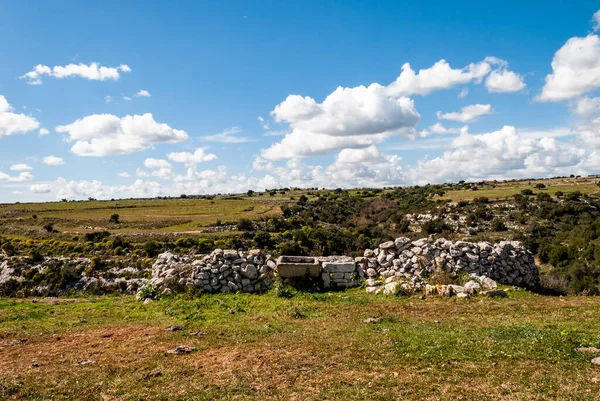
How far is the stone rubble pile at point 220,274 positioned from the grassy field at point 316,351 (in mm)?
2313

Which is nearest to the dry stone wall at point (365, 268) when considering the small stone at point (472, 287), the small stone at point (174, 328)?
the small stone at point (472, 287)

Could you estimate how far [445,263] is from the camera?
55.3 feet

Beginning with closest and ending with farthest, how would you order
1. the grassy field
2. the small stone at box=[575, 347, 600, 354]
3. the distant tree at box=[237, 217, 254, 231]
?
the grassy field, the small stone at box=[575, 347, 600, 354], the distant tree at box=[237, 217, 254, 231]

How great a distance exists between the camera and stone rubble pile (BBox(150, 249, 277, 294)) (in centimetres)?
1683

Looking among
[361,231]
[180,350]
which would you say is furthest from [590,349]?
[361,231]

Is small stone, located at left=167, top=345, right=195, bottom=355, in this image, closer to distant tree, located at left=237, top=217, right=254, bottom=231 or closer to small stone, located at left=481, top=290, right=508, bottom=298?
small stone, located at left=481, top=290, right=508, bottom=298

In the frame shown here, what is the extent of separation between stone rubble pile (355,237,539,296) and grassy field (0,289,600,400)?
2.50m

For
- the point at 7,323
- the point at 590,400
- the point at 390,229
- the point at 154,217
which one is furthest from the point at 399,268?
the point at 154,217

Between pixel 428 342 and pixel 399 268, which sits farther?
pixel 399 268

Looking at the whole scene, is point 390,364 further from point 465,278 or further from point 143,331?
point 465,278

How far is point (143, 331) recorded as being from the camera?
11609 mm

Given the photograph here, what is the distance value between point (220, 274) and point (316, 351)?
8869mm

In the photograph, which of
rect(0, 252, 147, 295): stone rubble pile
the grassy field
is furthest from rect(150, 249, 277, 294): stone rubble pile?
rect(0, 252, 147, 295): stone rubble pile

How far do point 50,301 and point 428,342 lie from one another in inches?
648
